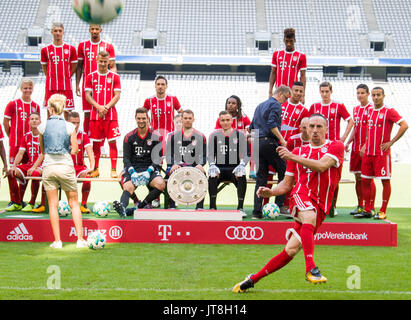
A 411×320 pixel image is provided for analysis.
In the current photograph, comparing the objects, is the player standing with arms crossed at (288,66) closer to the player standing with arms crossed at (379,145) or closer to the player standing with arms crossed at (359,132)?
the player standing with arms crossed at (359,132)

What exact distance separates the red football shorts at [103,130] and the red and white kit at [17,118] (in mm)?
1018

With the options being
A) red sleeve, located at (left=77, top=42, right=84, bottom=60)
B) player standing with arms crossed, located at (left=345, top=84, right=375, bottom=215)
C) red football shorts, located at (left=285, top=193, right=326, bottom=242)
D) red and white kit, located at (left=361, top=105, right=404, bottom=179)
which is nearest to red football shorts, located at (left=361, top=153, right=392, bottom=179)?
red and white kit, located at (left=361, top=105, right=404, bottom=179)

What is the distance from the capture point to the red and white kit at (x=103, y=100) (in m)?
8.44

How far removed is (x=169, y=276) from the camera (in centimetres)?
516

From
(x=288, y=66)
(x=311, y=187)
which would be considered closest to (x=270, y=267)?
(x=311, y=187)

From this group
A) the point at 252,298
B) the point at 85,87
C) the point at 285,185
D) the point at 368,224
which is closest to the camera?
the point at 252,298

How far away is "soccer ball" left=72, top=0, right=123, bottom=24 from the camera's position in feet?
23.9

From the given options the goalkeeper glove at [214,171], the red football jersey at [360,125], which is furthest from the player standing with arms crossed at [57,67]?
the red football jersey at [360,125]

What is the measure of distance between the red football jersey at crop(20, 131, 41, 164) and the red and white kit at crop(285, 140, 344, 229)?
4.82 meters

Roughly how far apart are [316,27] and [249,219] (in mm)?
30316

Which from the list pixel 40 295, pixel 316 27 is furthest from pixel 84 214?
pixel 316 27

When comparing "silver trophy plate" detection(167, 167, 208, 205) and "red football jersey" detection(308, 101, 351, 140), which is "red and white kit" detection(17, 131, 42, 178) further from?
"red football jersey" detection(308, 101, 351, 140)

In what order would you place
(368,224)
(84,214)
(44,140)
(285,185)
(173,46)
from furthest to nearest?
(173,46) → (84,214) → (368,224) → (44,140) → (285,185)

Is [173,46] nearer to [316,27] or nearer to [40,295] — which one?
[316,27]
